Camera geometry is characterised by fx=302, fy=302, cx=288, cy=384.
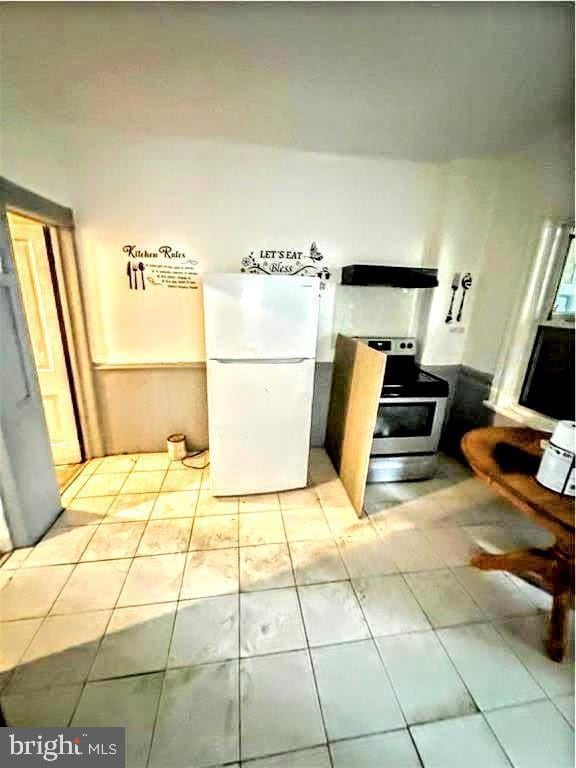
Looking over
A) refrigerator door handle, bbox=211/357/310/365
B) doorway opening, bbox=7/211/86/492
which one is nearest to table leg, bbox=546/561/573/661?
refrigerator door handle, bbox=211/357/310/365

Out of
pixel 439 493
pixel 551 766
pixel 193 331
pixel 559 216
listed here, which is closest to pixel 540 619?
pixel 551 766

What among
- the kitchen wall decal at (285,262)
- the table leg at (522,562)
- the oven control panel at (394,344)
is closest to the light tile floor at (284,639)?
the table leg at (522,562)

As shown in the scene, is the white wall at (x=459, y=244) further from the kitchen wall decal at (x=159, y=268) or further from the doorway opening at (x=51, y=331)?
the doorway opening at (x=51, y=331)

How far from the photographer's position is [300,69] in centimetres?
137

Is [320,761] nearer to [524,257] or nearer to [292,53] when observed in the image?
[292,53]

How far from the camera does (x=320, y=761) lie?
997 mm

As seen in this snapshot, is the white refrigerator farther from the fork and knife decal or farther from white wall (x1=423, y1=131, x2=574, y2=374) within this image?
white wall (x1=423, y1=131, x2=574, y2=374)

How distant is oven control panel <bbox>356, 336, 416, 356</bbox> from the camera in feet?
8.63

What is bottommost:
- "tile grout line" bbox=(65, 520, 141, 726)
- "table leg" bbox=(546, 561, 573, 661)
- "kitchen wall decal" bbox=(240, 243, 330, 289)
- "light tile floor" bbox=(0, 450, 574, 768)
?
"tile grout line" bbox=(65, 520, 141, 726)

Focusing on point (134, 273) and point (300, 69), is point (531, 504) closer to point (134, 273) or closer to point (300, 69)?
point (300, 69)

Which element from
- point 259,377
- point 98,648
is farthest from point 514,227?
point 98,648

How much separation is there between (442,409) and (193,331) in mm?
2060

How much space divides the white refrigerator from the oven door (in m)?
0.58

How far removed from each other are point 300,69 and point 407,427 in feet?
7.12
